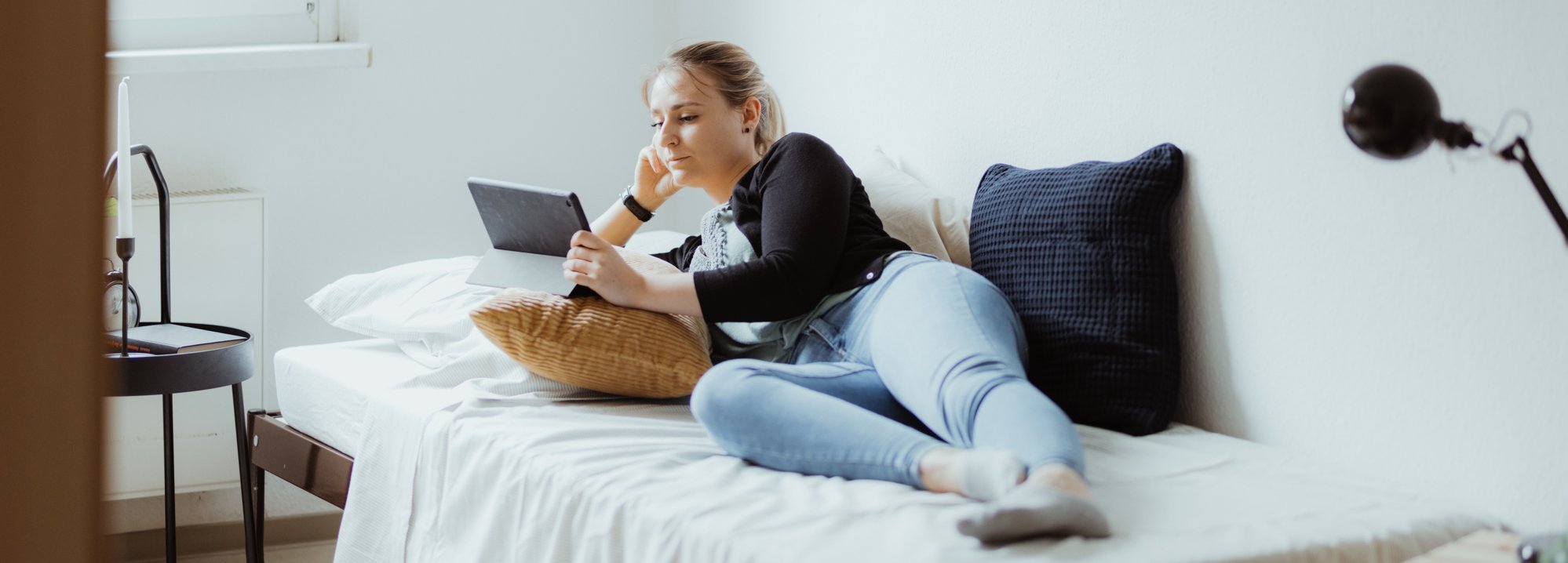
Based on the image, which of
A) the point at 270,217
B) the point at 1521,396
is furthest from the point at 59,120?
the point at 270,217

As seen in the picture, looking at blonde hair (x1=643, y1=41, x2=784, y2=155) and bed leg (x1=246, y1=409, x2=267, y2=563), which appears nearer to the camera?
blonde hair (x1=643, y1=41, x2=784, y2=155)

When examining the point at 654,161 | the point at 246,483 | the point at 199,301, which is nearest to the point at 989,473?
the point at 654,161

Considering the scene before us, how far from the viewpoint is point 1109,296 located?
5.08 ft

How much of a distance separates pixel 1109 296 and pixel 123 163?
1.35m

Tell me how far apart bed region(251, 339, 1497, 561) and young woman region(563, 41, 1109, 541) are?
0.04 metres

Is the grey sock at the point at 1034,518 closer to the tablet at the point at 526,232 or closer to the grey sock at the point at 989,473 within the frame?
the grey sock at the point at 989,473

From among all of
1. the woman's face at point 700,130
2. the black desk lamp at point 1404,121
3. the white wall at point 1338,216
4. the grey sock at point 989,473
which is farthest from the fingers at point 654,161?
the black desk lamp at point 1404,121

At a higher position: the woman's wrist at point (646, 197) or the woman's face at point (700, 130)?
the woman's face at point (700, 130)

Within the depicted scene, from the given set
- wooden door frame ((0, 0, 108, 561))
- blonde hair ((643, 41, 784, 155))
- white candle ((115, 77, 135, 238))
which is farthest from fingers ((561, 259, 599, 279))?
wooden door frame ((0, 0, 108, 561))

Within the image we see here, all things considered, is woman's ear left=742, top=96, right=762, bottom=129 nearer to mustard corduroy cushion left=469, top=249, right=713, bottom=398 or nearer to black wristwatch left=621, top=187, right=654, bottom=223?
black wristwatch left=621, top=187, right=654, bottom=223

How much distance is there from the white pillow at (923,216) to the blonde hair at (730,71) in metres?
0.20

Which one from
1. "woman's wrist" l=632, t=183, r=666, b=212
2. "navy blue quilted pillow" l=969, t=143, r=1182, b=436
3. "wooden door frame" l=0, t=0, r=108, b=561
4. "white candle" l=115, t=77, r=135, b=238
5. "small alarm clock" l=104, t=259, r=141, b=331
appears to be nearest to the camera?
"wooden door frame" l=0, t=0, r=108, b=561

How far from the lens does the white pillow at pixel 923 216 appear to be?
1.85 m

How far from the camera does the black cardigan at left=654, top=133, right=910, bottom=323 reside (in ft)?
5.30
